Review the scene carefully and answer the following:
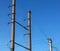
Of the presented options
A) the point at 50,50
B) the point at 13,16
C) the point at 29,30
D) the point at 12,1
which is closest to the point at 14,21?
the point at 13,16

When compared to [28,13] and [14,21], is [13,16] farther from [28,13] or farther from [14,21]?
[28,13]

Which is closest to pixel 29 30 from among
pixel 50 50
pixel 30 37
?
pixel 30 37

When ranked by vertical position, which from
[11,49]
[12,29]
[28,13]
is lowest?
[11,49]

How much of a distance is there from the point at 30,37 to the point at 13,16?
671cm

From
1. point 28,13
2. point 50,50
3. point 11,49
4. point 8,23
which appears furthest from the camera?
point 50,50

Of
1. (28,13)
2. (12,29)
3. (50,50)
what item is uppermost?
(28,13)

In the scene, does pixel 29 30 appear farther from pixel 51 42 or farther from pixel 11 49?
pixel 51 42

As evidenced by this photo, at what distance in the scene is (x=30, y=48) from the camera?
111 ft

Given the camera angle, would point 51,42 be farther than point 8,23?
Yes

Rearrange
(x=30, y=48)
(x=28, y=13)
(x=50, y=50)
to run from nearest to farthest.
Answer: (x=30, y=48), (x=28, y=13), (x=50, y=50)

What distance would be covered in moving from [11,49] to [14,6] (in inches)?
241

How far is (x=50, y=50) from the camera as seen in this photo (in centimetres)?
4491

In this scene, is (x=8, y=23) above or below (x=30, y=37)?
above

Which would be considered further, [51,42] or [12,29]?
[51,42]
